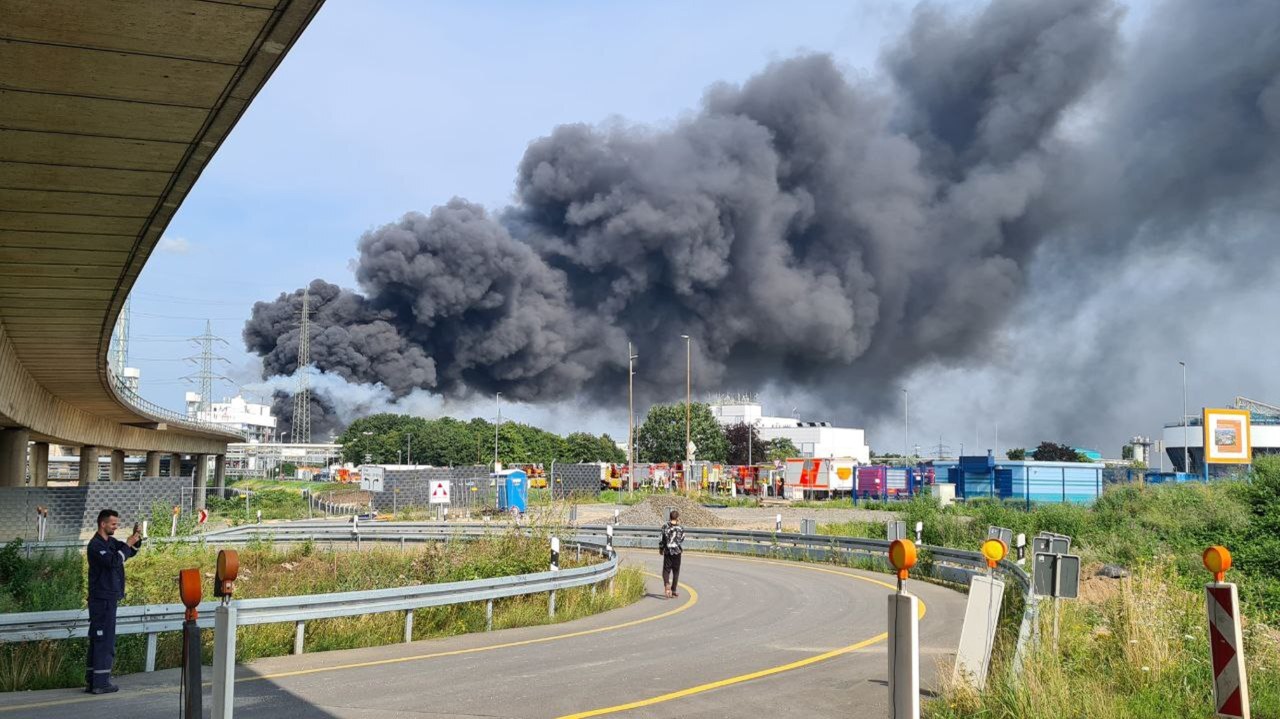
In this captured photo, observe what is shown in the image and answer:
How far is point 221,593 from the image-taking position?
5.95m

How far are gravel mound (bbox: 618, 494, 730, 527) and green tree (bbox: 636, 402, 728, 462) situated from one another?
6643 cm

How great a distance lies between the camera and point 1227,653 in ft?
23.2

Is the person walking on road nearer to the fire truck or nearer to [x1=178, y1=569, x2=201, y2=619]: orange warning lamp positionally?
[x1=178, y1=569, x2=201, y2=619]: orange warning lamp

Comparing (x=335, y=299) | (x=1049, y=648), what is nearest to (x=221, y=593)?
(x=1049, y=648)

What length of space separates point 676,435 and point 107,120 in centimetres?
10834

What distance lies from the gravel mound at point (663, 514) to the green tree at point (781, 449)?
78.9 metres

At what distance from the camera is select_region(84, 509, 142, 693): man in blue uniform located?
31.6 feet

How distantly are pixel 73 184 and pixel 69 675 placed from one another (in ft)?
18.4

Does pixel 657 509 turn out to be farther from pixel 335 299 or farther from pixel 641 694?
pixel 335 299

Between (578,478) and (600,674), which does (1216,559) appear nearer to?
(600,674)

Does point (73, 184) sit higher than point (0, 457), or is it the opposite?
point (73, 184)

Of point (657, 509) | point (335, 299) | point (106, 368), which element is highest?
point (335, 299)

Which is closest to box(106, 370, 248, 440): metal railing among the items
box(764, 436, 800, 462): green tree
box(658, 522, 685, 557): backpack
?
box(658, 522, 685, 557): backpack

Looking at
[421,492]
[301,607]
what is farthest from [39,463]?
[301,607]
